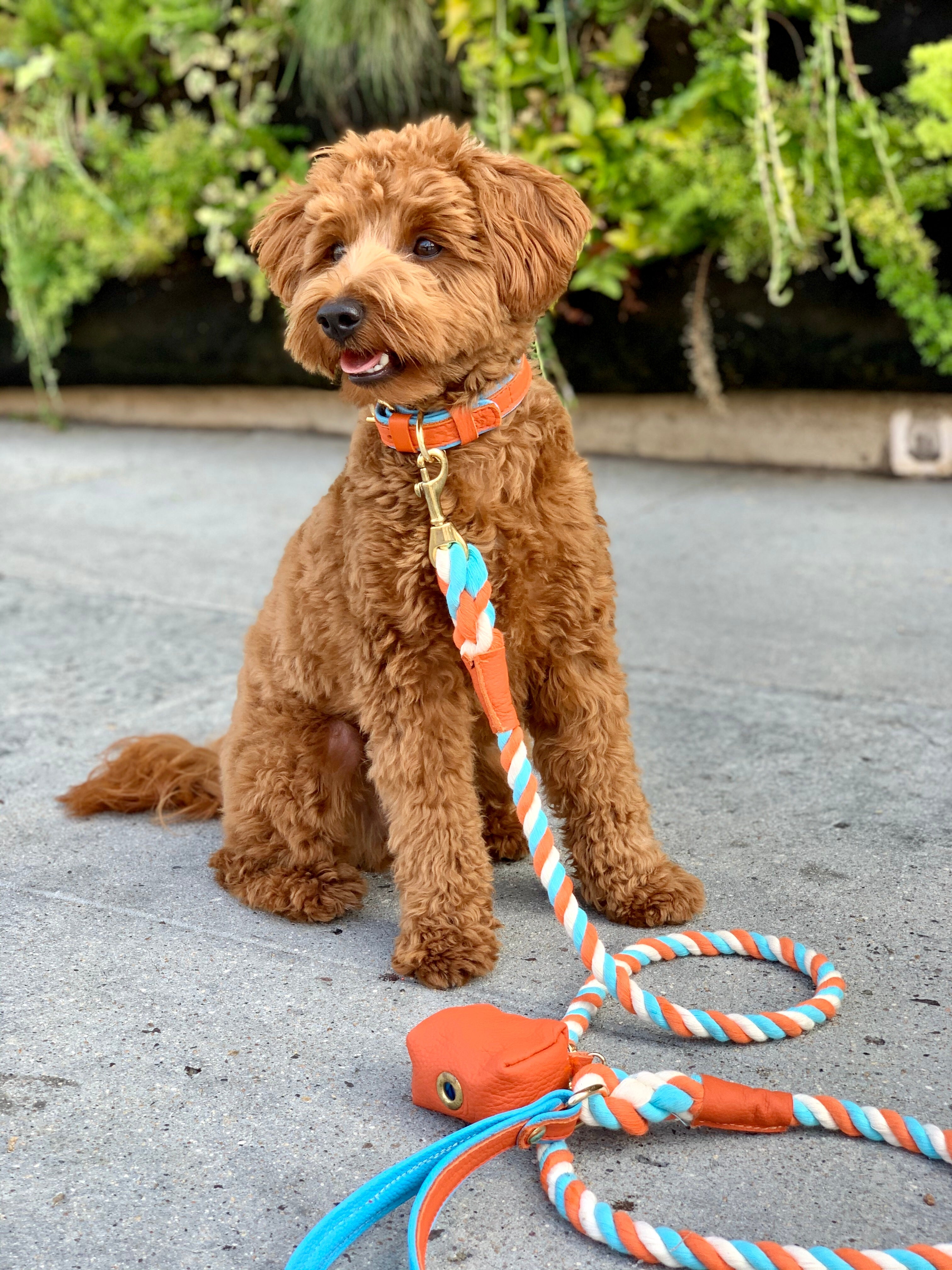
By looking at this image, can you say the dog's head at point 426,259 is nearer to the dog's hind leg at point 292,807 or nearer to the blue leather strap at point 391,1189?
the dog's hind leg at point 292,807

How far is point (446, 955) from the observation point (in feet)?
7.86

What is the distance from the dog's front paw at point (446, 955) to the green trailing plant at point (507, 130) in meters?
3.49

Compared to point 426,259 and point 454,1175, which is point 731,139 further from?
point 454,1175

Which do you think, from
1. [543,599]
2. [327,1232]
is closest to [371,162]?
[543,599]

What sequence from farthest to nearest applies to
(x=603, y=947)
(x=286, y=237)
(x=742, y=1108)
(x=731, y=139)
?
(x=731, y=139) → (x=286, y=237) → (x=603, y=947) → (x=742, y=1108)

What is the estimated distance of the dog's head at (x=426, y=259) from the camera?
7.35ft

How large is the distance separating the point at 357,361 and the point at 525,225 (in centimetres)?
40

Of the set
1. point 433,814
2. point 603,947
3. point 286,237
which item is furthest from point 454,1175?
point 286,237

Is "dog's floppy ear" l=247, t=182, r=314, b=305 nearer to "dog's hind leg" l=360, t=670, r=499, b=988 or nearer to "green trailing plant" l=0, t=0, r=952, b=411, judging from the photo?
"dog's hind leg" l=360, t=670, r=499, b=988

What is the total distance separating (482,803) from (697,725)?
0.94 m

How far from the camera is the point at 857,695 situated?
3699 millimetres

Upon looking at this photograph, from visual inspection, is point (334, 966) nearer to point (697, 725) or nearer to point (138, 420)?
point (697, 725)

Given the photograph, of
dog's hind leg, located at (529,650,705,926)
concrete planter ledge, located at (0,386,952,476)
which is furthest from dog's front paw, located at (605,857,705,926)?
concrete planter ledge, located at (0,386,952,476)

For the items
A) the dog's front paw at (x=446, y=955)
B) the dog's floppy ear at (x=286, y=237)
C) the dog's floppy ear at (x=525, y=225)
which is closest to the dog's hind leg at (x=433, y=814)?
the dog's front paw at (x=446, y=955)
